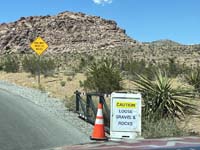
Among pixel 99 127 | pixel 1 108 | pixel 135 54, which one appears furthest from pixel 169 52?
pixel 99 127

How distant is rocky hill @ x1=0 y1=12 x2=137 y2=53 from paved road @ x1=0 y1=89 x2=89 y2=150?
11848cm

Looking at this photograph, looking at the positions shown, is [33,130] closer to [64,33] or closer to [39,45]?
[39,45]

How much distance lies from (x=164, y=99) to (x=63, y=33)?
445ft

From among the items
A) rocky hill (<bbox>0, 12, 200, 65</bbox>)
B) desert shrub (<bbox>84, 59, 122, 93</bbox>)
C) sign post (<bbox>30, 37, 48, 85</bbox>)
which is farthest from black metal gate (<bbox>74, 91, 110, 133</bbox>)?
rocky hill (<bbox>0, 12, 200, 65</bbox>)

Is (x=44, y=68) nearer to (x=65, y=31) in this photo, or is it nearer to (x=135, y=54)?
(x=135, y=54)

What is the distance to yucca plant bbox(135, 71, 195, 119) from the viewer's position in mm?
16394

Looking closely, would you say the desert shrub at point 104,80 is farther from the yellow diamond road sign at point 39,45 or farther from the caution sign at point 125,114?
the caution sign at point 125,114

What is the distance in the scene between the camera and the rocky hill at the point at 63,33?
468 ft

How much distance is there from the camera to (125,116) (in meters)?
12.7

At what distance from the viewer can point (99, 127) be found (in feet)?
41.7

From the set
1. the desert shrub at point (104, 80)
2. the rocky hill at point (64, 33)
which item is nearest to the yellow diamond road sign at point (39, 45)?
the desert shrub at point (104, 80)

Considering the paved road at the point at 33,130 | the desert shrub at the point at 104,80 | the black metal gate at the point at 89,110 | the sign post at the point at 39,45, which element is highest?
the sign post at the point at 39,45

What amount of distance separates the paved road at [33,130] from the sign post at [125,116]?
831 mm

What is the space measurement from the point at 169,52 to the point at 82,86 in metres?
53.6
